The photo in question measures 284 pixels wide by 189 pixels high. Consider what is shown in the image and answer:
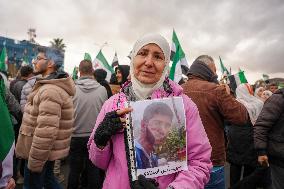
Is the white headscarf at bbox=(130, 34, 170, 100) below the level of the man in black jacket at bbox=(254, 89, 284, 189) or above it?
above

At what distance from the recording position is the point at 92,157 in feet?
6.90

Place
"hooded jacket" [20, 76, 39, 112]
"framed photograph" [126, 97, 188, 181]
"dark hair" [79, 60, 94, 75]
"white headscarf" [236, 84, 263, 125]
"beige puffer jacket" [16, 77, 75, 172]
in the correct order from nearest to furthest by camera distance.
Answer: "framed photograph" [126, 97, 188, 181] < "beige puffer jacket" [16, 77, 75, 172] < "dark hair" [79, 60, 94, 75] < "white headscarf" [236, 84, 263, 125] < "hooded jacket" [20, 76, 39, 112]

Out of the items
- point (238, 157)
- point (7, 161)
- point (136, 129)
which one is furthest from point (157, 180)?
point (238, 157)

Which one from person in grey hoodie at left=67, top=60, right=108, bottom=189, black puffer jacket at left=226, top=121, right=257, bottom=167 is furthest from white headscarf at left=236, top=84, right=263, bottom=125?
person in grey hoodie at left=67, top=60, right=108, bottom=189

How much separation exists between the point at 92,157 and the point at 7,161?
570mm

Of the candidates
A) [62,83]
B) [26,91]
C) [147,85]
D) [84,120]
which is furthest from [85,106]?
[147,85]

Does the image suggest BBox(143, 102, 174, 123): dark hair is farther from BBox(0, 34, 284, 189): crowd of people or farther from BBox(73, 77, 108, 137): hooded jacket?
BBox(73, 77, 108, 137): hooded jacket

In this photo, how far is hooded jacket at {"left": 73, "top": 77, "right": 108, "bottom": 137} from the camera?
514cm

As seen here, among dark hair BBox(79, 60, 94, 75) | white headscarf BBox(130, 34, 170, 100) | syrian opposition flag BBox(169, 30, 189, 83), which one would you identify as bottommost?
white headscarf BBox(130, 34, 170, 100)

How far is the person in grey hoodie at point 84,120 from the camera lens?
5129 millimetres

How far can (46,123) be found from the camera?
3803 millimetres

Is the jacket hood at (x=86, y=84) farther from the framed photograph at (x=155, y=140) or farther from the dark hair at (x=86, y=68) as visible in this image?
the framed photograph at (x=155, y=140)

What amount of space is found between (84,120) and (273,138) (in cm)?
277

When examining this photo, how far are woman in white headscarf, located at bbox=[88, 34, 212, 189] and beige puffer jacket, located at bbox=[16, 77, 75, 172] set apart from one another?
1815 millimetres
